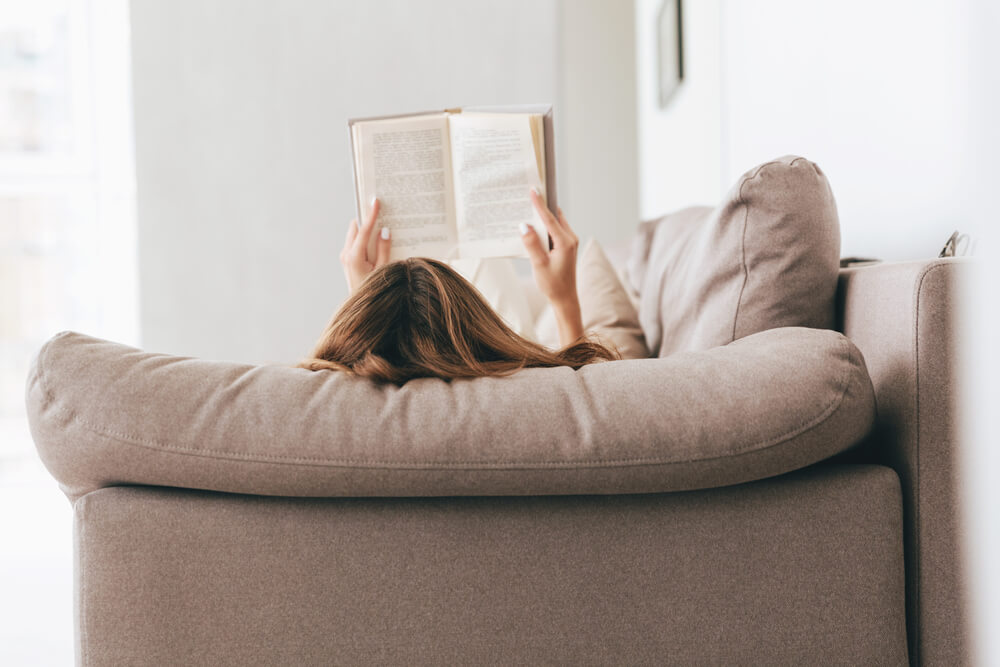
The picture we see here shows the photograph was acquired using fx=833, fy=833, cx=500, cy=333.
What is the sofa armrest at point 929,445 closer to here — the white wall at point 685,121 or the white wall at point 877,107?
the white wall at point 877,107

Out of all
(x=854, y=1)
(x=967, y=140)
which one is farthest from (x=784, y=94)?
(x=967, y=140)

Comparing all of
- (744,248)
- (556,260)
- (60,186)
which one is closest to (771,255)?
(744,248)

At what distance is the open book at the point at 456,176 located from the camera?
1451 millimetres

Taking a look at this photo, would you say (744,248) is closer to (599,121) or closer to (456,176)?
(456,176)

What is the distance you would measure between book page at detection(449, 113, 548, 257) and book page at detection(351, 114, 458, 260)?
0.07ft

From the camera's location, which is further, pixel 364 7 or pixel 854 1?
pixel 364 7

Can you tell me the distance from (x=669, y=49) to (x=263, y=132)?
5.48 ft

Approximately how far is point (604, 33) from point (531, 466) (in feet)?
10.7

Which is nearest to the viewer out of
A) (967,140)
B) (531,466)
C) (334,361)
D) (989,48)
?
(989,48)

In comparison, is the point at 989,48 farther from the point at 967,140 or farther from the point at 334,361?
the point at 334,361

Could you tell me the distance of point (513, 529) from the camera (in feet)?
2.97

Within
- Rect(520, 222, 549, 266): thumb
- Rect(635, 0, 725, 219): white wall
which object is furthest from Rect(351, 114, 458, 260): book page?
Rect(635, 0, 725, 219): white wall

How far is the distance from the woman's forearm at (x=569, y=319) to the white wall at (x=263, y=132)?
2114 millimetres

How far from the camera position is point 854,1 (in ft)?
4.89
